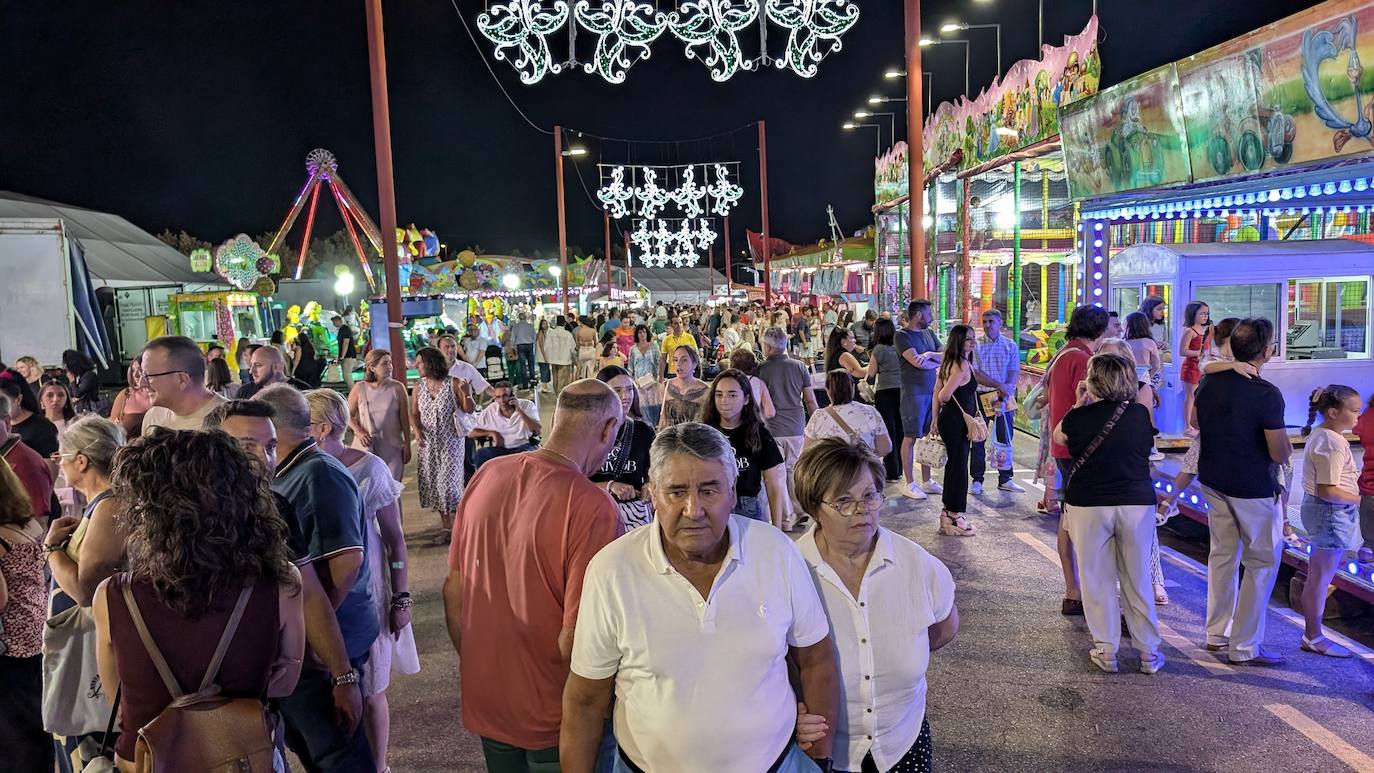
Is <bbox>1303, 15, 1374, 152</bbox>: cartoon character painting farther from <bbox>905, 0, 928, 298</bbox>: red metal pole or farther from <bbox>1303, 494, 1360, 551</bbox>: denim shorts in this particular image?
<bbox>905, 0, 928, 298</bbox>: red metal pole

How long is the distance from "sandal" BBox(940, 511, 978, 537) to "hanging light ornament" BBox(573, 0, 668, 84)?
624cm

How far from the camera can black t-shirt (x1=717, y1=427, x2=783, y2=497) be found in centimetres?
579

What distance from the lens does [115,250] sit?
90.3 ft

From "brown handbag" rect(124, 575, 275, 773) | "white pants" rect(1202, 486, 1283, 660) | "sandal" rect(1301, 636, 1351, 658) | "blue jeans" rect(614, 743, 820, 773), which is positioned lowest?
"sandal" rect(1301, 636, 1351, 658)

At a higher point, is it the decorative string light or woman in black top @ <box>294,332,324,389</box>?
the decorative string light

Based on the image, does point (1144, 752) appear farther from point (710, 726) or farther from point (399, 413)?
point (399, 413)

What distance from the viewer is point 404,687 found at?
553 centimetres

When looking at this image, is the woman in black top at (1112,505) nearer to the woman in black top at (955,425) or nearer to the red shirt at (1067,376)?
the red shirt at (1067,376)

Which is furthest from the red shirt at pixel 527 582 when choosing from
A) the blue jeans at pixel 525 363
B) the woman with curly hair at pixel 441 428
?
the blue jeans at pixel 525 363

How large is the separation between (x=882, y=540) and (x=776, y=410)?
5.08 meters

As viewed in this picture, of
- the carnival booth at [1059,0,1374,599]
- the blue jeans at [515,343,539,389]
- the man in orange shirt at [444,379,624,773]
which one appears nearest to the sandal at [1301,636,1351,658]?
the carnival booth at [1059,0,1374,599]

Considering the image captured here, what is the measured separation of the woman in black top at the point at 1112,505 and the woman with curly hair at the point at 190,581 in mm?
4145

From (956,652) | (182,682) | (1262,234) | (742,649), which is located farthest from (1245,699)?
(1262,234)

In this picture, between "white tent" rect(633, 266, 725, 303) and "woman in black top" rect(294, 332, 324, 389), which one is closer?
"woman in black top" rect(294, 332, 324, 389)
